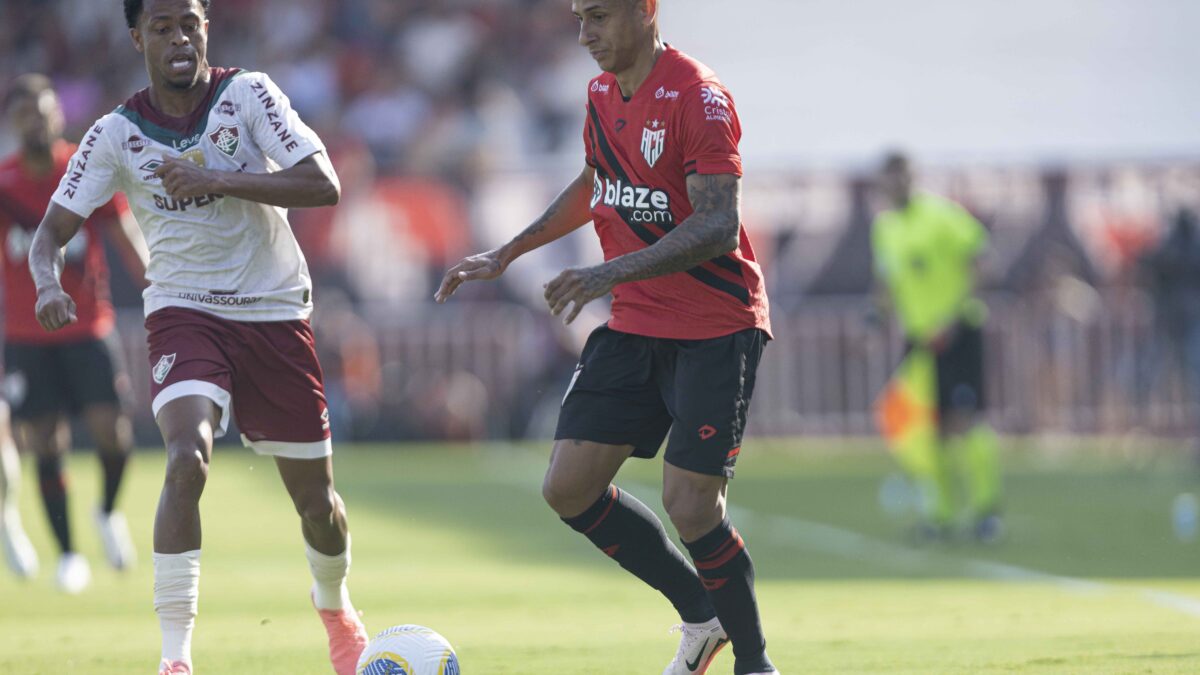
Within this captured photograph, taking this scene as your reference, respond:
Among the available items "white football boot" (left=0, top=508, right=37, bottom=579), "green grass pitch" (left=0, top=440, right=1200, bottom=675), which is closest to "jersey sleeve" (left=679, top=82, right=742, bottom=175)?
"green grass pitch" (left=0, top=440, right=1200, bottom=675)

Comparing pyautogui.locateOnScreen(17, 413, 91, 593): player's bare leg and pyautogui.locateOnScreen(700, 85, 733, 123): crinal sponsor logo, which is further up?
pyautogui.locateOnScreen(700, 85, 733, 123): crinal sponsor logo

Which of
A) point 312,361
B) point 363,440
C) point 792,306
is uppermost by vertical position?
point 312,361

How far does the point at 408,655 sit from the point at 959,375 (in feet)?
27.6

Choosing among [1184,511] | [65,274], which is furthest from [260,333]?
[1184,511]

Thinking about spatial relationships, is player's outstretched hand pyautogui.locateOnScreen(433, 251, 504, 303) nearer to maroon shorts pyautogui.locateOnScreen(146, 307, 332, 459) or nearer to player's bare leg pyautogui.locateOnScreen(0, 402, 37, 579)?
maroon shorts pyautogui.locateOnScreen(146, 307, 332, 459)

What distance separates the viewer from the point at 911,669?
7.31 meters

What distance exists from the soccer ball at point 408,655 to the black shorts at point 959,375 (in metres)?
8.17

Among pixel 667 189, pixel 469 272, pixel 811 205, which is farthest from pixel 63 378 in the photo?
pixel 811 205

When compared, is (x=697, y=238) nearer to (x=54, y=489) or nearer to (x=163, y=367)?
(x=163, y=367)

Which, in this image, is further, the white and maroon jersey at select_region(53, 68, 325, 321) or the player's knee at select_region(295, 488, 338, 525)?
the player's knee at select_region(295, 488, 338, 525)

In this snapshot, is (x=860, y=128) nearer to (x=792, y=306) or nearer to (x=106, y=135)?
(x=792, y=306)

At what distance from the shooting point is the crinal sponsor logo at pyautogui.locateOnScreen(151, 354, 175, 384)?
685cm

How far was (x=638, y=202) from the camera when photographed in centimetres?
667

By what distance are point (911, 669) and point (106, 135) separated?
3686 mm
